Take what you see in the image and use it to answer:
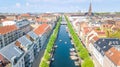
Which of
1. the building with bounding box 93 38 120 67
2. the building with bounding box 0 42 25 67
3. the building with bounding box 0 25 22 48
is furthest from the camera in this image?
the building with bounding box 0 25 22 48

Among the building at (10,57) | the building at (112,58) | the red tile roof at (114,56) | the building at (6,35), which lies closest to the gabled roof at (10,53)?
the building at (10,57)

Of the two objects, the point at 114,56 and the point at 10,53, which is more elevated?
the point at 10,53

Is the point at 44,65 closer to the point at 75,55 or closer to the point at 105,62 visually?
the point at 105,62

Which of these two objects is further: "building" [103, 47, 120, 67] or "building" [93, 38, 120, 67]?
"building" [93, 38, 120, 67]

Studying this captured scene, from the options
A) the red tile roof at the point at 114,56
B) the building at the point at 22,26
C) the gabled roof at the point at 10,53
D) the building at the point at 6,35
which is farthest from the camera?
the building at the point at 22,26

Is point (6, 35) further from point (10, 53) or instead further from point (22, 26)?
point (10, 53)

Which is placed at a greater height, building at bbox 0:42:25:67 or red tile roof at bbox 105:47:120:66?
building at bbox 0:42:25:67

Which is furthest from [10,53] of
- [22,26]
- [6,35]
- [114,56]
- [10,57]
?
[22,26]

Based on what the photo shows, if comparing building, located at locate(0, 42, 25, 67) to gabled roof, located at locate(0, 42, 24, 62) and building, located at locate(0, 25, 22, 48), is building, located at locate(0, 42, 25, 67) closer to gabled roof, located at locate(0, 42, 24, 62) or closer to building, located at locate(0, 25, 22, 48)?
gabled roof, located at locate(0, 42, 24, 62)

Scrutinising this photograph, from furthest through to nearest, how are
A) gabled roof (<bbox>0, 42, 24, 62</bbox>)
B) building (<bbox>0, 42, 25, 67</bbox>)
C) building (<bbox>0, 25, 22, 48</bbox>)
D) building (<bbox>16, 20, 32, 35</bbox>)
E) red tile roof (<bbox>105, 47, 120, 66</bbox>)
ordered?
building (<bbox>16, 20, 32, 35</bbox>) < building (<bbox>0, 25, 22, 48</bbox>) < red tile roof (<bbox>105, 47, 120, 66</bbox>) < gabled roof (<bbox>0, 42, 24, 62</bbox>) < building (<bbox>0, 42, 25, 67</bbox>)

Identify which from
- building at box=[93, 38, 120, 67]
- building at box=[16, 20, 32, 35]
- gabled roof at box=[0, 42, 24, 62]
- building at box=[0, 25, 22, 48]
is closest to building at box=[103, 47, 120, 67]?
building at box=[93, 38, 120, 67]

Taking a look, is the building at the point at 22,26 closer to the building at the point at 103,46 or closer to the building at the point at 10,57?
the building at the point at 103,46
